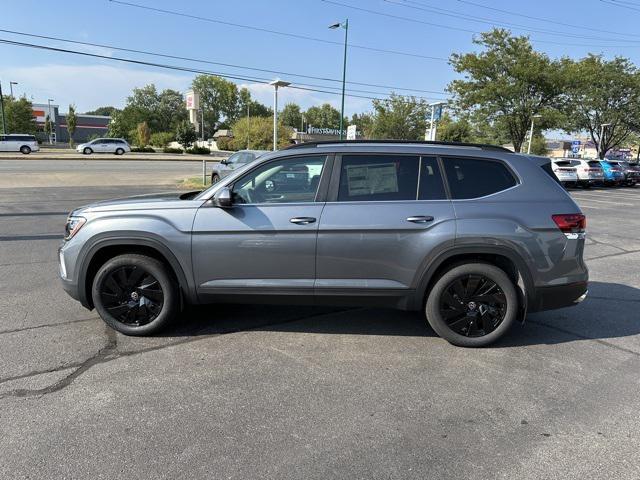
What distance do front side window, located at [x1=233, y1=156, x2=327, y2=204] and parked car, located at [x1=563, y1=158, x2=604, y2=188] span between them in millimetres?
27654

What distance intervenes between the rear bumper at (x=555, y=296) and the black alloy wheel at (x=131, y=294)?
333cm

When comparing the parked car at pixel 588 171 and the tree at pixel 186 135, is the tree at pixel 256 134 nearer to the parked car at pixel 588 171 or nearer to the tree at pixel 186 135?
the tree at pixel 186 135

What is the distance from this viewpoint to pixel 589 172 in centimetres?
2773

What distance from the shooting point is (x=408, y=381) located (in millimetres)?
3693

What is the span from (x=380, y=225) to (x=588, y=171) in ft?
92.7

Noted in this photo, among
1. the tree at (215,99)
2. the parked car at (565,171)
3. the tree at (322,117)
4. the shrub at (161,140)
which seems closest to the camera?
the parked car at (565,171)

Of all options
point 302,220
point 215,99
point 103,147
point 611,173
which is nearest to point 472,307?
point 302,220

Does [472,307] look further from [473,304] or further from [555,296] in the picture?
[555,296]

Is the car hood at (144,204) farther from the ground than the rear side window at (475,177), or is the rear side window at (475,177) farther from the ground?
the rear side window at (475,177)

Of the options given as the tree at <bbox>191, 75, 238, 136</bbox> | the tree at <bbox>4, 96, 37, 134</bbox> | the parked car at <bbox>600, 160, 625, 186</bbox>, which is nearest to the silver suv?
the parked car at <bbox>600, 160, 625, 186</bbox>

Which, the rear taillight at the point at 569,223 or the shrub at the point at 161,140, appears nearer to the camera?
the rear taillight at the point at 569,223

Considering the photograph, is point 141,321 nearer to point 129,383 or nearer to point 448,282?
point 129,383

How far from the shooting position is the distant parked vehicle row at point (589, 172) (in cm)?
2684

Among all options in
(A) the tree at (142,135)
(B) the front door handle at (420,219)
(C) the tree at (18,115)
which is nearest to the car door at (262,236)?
(B) the front door handle at (420,219)
